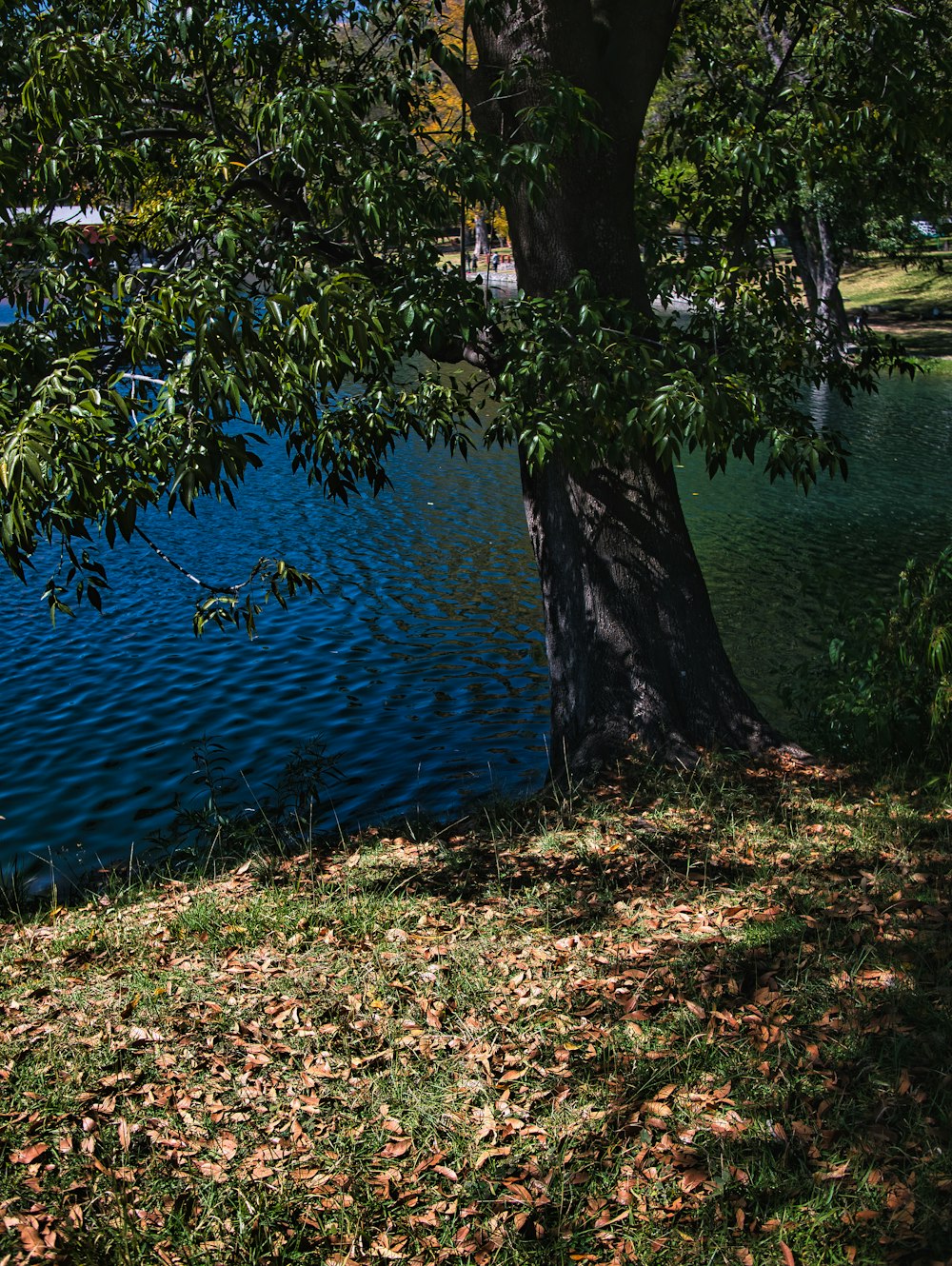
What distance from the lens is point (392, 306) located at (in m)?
7.10

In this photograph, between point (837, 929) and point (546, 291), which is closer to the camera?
point (837, 929)

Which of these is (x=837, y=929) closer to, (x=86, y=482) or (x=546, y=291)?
(x=86, y=482)

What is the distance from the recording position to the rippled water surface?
11.4 metres

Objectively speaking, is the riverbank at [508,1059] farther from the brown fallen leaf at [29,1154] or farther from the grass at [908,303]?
the grass at [908,303]

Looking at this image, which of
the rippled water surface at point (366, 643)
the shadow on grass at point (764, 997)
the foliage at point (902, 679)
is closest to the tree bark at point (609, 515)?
the foliage at point (902, 679)

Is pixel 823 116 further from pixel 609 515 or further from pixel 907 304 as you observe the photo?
pixel 907 304

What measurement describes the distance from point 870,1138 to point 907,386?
35.6 metres

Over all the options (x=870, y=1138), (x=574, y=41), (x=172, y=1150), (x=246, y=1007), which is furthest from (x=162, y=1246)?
(x=574, y=41)

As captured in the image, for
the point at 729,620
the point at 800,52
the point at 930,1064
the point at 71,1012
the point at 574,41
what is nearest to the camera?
the point at 930,1064

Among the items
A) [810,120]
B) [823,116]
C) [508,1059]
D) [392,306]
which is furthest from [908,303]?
[508,1059]

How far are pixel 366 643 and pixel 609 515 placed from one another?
768 centimetres

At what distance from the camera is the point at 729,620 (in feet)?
51.3

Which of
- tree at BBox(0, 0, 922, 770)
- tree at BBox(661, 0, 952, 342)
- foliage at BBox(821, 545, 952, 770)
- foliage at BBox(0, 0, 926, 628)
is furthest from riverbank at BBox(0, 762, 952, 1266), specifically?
tree at BBox(661, 0, 952, 342)

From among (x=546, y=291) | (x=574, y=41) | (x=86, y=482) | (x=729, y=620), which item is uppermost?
(x=574, y=41)
